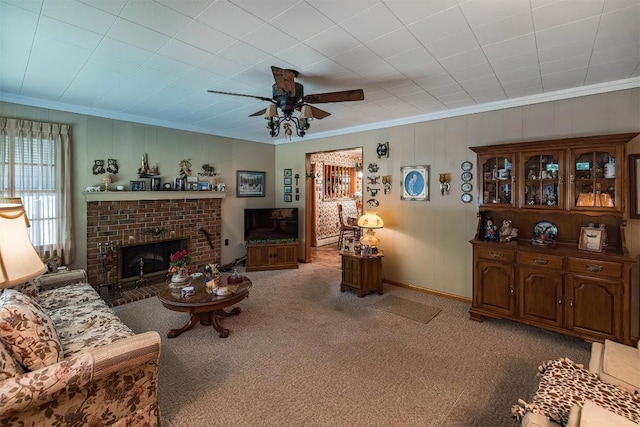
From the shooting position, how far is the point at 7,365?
4.82 ft

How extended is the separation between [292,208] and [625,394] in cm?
514

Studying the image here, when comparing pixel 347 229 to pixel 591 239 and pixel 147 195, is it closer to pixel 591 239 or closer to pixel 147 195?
pixel 147 195

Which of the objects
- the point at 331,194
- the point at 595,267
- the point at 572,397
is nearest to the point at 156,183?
the point at 331,194

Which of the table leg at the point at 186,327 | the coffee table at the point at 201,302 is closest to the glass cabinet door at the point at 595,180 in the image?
the coffee table at the point at 201,302

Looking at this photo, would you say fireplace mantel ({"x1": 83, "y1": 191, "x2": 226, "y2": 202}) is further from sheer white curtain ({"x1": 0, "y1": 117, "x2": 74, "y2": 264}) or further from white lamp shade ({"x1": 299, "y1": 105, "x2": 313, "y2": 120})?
white lamp shade ({"x1": 299, "y1": 105, "x2": 313, "y2": 120})

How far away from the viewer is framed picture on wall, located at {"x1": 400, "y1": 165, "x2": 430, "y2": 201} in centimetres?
440

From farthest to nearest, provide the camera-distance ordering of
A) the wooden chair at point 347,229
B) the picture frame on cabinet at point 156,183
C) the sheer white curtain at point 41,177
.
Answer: the wooden chair at point 347,229 → the picture frame on cabinet at point 156,183 → the sheer white curtain at point 41,177

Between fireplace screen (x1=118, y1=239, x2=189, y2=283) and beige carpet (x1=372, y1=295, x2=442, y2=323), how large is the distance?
358 cm

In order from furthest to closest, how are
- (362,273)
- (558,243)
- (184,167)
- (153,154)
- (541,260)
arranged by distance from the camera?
(184,167), (153,154), (362,273), (558,243), (541,260)

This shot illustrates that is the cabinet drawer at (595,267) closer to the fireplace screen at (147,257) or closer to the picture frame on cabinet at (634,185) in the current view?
the picture frame on cabinet at (634,185)

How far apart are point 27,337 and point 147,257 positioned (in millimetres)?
3416

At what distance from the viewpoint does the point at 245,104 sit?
12.7 ft

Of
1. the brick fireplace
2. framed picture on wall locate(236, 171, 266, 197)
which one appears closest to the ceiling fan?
the brick fireplace

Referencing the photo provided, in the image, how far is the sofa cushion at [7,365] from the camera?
1.44 m
